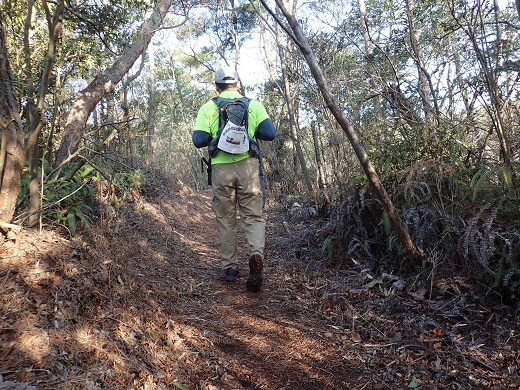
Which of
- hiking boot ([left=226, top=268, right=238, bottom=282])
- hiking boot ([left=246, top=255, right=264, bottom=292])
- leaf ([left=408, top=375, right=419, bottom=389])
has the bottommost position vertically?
leaf ([left=408, top=375, right=419, bottom=389])

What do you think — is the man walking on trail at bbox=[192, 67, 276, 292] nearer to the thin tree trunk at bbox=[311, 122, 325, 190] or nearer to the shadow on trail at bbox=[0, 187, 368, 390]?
the shadow on trail at bbox=[0, 187, 368, 390]

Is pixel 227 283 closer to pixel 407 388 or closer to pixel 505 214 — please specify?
pixel 407 388

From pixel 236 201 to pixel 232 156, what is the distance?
0.52 meters

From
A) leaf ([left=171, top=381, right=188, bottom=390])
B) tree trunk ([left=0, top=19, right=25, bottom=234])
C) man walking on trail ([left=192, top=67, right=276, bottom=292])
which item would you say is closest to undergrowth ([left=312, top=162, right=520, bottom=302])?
man walking on trail ([left=192, top=67, right=276, bottom=292])

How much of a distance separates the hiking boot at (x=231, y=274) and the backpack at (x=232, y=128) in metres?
1.29

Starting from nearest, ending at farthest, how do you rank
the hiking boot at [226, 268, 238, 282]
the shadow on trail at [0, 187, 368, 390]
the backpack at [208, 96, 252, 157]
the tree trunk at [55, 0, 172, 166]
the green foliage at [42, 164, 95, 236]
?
the shadow on trail at [0, 187, 368, 390] < the green foliage at [42, 164, 95, 236] < the backpack at [208, 96, 252, 157] < the hiking boot at [226, 268, 238, 282] < the tree trunk at [55, 0, 172, 166]

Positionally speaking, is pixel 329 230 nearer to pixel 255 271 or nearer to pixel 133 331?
pixel 255 271

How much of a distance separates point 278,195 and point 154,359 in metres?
8.59

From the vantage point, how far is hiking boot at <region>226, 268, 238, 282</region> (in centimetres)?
377

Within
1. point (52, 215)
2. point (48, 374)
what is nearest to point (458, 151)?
point (48, 374)

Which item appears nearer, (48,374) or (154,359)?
(48,374)

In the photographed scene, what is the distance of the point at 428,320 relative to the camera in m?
2.57

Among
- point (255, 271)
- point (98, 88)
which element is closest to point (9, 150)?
point (255, 271)

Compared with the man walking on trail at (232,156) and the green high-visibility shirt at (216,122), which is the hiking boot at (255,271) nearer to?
the man walking on trail at (232,156)
